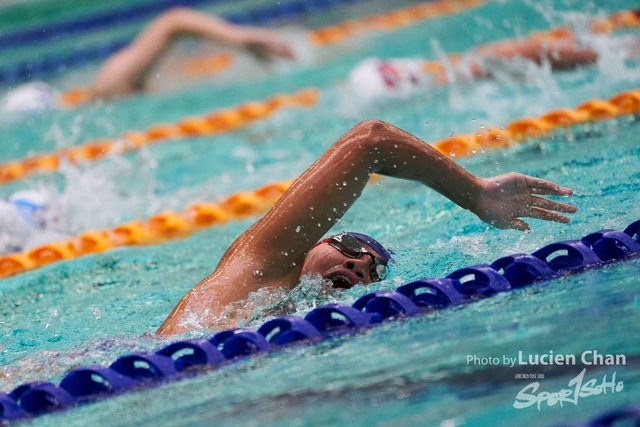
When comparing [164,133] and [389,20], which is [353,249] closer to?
[164,133]

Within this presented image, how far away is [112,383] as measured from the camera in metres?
2.30

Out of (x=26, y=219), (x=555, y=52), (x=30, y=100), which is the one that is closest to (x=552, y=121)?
(x=555, y=52)

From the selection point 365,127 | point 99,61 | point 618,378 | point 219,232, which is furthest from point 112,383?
point 99,61

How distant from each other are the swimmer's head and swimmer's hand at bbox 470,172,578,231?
37 cm

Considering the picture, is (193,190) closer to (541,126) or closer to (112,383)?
(541,126)

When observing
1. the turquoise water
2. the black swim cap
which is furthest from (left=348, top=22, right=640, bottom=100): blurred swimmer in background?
the black swim cap

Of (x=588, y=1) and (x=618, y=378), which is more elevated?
(x=588, y=1)

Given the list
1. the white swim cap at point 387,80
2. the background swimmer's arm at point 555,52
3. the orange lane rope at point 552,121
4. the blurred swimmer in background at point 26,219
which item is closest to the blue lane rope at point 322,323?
the orange lane rope at point 552,121

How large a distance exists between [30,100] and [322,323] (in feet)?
19.6

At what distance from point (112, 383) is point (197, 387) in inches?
10.1

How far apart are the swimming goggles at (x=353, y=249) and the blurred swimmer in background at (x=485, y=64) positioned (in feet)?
11.1

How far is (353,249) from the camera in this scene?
2.71 m

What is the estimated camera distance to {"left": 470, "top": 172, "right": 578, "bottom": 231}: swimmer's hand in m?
2.70

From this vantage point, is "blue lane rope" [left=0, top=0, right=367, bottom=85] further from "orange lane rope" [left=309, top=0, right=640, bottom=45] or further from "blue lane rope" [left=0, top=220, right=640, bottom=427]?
"blue lane rope" [left=0, top=220, right=640, bottom=427]
